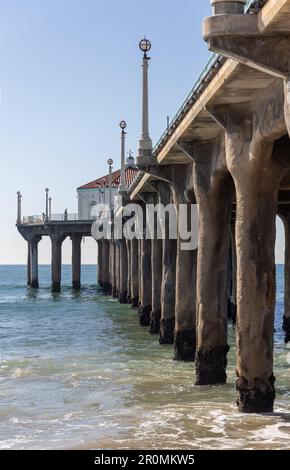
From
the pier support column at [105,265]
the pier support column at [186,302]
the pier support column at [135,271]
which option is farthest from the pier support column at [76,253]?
the pier support column at [186,302]

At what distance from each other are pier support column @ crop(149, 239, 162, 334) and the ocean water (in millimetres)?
667

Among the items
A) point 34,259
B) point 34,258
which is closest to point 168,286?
point 34,258

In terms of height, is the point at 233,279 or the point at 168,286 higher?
the point at 168,286

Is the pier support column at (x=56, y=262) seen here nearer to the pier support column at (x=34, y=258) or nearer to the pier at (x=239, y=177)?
the pier support column at (x=34, y=258)

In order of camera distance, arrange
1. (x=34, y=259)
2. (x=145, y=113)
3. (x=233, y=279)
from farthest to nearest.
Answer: (x=34, y=259) < (x=233, y=279) < (x=145, y=113)

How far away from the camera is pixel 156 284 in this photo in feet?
102

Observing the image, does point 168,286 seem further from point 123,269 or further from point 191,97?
point 123,269

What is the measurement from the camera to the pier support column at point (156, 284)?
31.0 m

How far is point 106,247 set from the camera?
7612 cm

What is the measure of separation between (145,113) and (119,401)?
47.2 feet

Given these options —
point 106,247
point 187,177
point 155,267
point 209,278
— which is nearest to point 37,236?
point 106,247

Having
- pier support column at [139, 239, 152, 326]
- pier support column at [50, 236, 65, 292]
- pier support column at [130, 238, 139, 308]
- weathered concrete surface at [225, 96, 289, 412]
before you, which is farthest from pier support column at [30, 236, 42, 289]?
weathered concrete surface at [225, 96, 289, 412]

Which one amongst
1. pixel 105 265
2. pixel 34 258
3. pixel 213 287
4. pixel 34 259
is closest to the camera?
pixel 213 287

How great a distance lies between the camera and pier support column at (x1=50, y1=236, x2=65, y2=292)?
7125 centimetres
